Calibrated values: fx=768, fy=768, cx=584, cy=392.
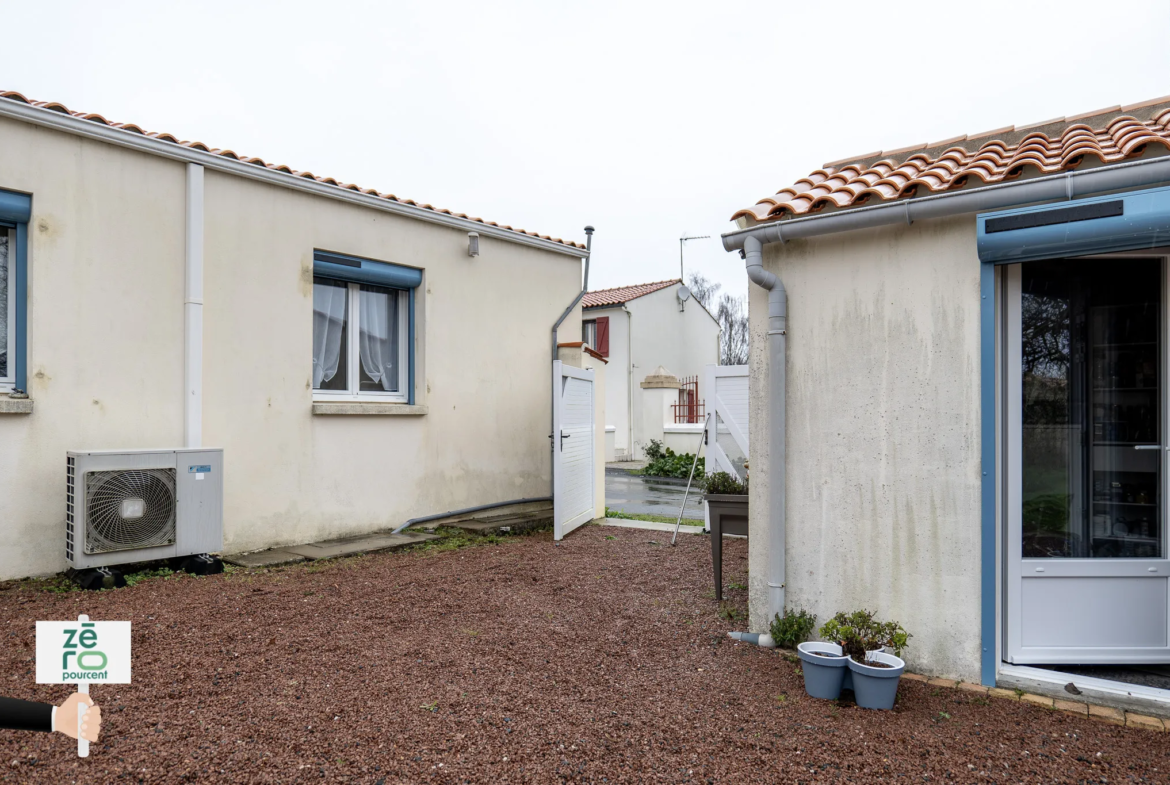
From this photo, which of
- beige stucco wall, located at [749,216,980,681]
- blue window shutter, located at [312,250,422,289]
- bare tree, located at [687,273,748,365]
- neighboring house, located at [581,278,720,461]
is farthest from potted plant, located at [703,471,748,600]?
bare tree, located at [687,273,748,365]

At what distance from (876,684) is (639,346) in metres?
19.6

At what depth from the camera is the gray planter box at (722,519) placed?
17.5ft

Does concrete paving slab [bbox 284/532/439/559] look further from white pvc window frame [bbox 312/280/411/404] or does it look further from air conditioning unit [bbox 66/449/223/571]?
white pvc window frame [bbox 312/280/411/404]

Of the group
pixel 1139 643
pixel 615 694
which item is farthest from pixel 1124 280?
pixel 615 694

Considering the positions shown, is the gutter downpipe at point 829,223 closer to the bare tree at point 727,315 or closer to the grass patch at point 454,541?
the grass patch at point 454,541

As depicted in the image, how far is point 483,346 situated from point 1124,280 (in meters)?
6.33

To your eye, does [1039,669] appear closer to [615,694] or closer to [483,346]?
[615,694]

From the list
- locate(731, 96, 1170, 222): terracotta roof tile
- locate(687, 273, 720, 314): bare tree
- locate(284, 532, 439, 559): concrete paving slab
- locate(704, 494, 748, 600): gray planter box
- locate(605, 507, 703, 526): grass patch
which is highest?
locate(687, 273, 720, 314): bare tree

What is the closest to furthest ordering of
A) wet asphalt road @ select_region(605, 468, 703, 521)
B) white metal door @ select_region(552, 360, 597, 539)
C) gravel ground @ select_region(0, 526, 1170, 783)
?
gravel ground @ select_region(0, 526, 1170, 783) → white metal door @ select_region(552, 360, 597, 539) → wet asphalt road @ select_region(605, 468, 703, 521)

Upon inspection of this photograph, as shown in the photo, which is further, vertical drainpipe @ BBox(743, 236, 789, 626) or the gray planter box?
the gray planter box

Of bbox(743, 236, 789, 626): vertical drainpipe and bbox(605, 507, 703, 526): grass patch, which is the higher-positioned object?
bbox(743, 236, 789, 626): vertical drainpipe

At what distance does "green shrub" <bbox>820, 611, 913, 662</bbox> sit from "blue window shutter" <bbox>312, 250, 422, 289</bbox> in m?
5.73

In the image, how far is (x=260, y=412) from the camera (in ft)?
22.7

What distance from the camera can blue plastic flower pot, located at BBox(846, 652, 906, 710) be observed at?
349cm
